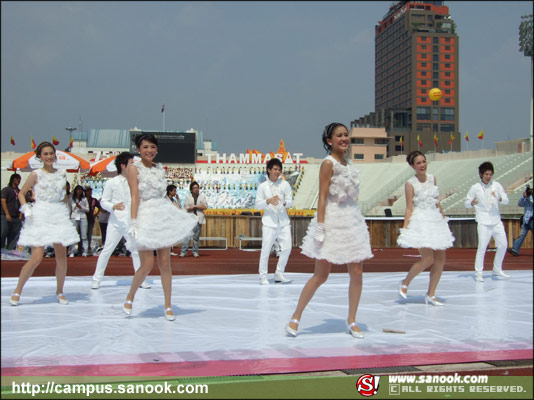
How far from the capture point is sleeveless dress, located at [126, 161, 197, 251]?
5652mm

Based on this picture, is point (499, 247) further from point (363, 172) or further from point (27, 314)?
point (363, 172)

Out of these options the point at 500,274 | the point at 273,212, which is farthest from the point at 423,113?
the point at 273,212

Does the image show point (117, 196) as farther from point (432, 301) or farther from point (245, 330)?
point (432, 301)

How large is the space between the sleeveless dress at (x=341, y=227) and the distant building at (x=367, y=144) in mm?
99308

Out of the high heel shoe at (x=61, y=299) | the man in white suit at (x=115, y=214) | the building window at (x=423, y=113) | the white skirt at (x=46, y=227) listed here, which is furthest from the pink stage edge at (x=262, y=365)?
the building window at (x=423, y=113)

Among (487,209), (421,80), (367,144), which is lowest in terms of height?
(487,209)

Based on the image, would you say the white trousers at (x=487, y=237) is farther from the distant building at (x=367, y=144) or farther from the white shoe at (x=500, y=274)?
the distant building at (x=367, y=144)

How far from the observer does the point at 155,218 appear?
571cm

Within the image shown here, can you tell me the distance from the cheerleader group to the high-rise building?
363ft

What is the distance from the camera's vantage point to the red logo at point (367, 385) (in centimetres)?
340

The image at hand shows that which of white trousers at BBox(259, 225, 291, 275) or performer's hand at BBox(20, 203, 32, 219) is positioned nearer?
performer's hand at BBox(20, 203, 32, 219)

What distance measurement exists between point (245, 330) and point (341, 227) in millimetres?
1303

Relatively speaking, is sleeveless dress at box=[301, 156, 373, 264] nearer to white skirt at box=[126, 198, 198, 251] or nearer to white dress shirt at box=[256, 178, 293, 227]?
white skirt at box=[126, 198, 198, 251]

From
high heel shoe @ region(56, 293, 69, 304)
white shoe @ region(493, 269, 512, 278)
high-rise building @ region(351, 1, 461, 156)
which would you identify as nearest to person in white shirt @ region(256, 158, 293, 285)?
high heel shoe @ region(56, 293, 69, 304)
